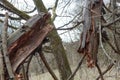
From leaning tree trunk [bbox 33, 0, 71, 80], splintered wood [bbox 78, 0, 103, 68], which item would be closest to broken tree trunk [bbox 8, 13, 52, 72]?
splintered wood [bbox 78, 0, 103, 68]

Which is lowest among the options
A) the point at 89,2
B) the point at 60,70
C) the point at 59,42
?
the point at 60,70

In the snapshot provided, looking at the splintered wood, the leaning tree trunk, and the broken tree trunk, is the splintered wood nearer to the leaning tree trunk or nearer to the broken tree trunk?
the broken tree trunk

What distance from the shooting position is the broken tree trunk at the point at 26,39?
0.66m

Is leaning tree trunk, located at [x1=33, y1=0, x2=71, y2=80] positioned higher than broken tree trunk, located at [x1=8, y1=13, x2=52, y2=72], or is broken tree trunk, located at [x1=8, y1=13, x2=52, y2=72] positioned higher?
broken tree trunk, located at [x1=8, y1=13, x2=52, y2=72]

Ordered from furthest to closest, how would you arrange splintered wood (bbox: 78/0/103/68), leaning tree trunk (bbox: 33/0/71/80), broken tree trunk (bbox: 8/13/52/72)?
1. leaning tree trunk (bbox: 33/0/71/80)
2. splintered wood (bbox: 78/0/103/68)
3. broken tree trunk (bbox: 8/13/52/72)

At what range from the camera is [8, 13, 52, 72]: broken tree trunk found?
659 mm

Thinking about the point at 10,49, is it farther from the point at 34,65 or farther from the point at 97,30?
the point at 34,65

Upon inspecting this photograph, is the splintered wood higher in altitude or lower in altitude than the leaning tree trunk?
higher

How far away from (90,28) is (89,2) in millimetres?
155

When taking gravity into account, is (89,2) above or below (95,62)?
above

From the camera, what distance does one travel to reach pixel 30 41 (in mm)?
713

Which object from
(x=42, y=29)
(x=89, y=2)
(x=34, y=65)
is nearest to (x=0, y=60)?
(x=42, y=29)

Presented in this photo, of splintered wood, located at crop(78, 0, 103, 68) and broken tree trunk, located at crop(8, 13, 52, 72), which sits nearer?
broken tree trunk, located at crop(8, 13, 52, 72)

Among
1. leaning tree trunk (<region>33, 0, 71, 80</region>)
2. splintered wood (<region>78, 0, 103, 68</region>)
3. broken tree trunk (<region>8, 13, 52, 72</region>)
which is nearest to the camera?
broken tree trunk (<region>8, 13, 52, 72</region>)
